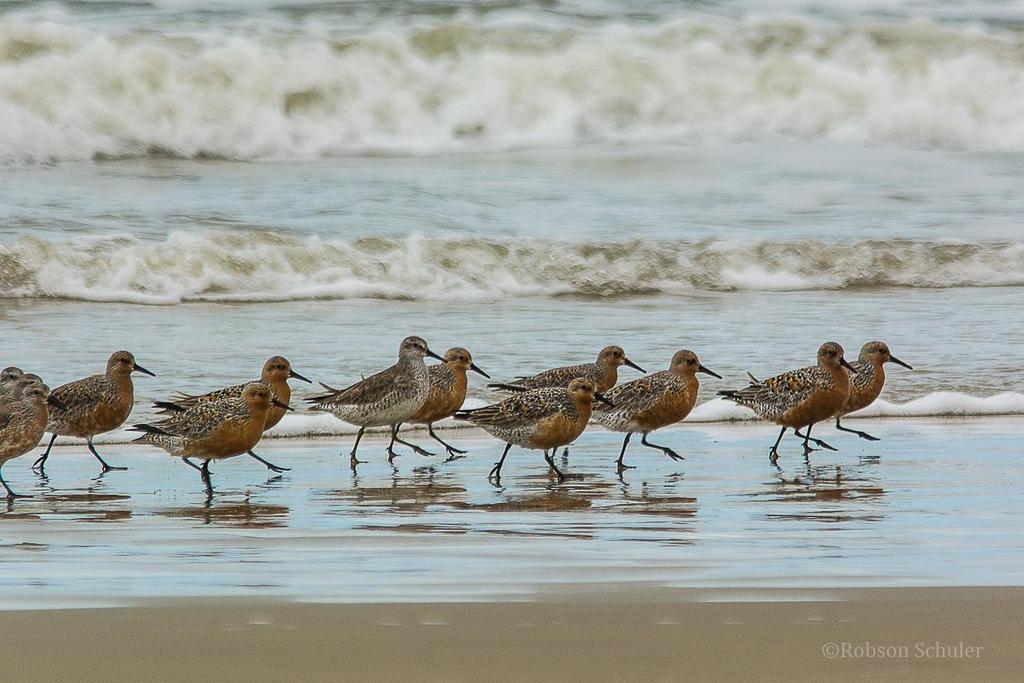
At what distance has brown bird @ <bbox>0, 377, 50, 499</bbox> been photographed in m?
7.93

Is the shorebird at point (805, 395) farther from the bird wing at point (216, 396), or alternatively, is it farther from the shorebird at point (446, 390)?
the bird wing at point (216, 396)

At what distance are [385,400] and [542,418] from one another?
1.31 m

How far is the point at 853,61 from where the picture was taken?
21922 mm

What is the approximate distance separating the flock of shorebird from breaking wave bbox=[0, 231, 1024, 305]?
13.5ft

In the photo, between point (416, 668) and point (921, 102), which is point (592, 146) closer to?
point (921, 102)

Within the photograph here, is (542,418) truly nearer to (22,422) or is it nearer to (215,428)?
(215,428)

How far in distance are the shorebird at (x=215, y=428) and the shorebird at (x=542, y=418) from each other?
→ 1.20 metres

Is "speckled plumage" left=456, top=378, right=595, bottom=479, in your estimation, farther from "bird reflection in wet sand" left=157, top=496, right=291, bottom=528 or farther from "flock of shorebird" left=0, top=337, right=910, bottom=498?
"bird reflection in wet sand" left=157, top=496, right=291, bottom=528

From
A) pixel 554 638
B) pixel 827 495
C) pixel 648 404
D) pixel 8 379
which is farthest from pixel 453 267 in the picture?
pixel 554 638

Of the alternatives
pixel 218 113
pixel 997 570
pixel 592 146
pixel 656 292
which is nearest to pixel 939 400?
pixel 656 292

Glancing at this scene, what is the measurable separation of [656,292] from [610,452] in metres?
5.80

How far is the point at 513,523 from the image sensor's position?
22.2 feet

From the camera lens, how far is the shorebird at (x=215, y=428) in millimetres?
8266

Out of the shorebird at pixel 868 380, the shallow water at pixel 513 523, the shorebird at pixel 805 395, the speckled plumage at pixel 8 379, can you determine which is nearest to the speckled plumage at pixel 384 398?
the shallow water at pixel 513 523
